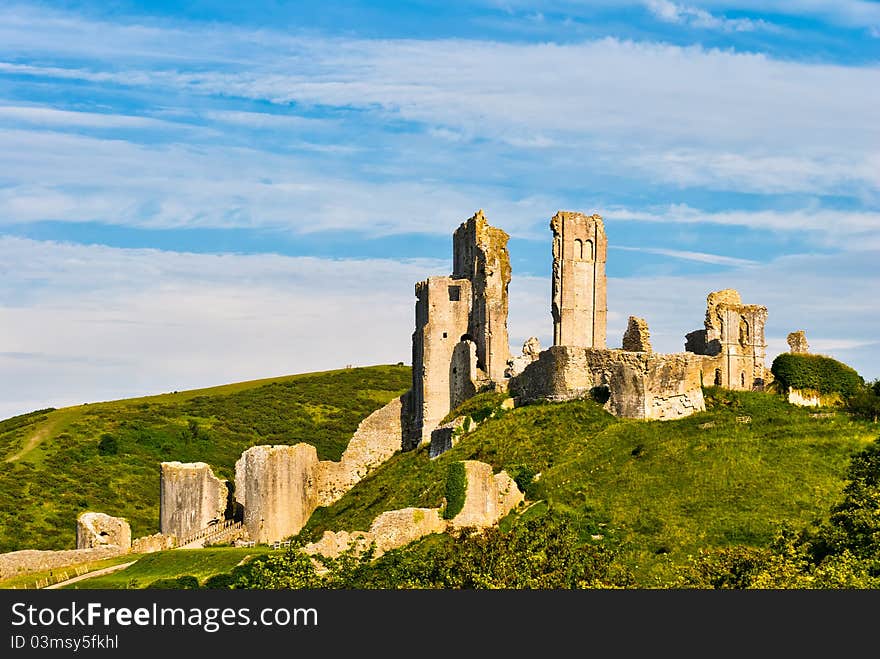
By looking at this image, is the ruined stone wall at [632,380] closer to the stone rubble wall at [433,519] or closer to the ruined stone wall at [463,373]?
the stone rubble wall at [433,519]

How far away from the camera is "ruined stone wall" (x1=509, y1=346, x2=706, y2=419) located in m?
54.5

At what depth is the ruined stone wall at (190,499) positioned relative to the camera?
65125mm

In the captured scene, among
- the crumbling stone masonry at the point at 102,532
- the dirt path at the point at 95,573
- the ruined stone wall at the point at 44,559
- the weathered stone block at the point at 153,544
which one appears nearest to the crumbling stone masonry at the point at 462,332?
the weathered stone block at the point at 153,544

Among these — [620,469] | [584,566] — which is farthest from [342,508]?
[584,566]

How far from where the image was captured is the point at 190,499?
65.4 m

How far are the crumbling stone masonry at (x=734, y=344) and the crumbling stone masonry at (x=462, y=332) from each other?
13.1 m

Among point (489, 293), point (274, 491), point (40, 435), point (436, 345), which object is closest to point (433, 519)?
point (274, 491)

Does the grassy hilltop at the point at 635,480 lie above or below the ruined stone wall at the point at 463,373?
below

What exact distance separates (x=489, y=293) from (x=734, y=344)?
15201 mm

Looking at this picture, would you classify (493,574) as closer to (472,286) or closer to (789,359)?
(789,359)

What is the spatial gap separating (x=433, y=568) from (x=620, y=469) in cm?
1248

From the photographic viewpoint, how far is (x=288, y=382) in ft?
398

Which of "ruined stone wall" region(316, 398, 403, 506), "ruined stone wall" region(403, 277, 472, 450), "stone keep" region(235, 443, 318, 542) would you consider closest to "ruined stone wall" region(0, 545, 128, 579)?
"stone keep" region(235, 443, 318, 542)

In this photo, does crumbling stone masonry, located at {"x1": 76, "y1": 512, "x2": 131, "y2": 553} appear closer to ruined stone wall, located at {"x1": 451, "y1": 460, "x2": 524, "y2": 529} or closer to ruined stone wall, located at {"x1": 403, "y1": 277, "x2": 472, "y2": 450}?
ruined stone wall, located at {"x1": 403, "y1": 277, "x2": 472, "y2": 450}
